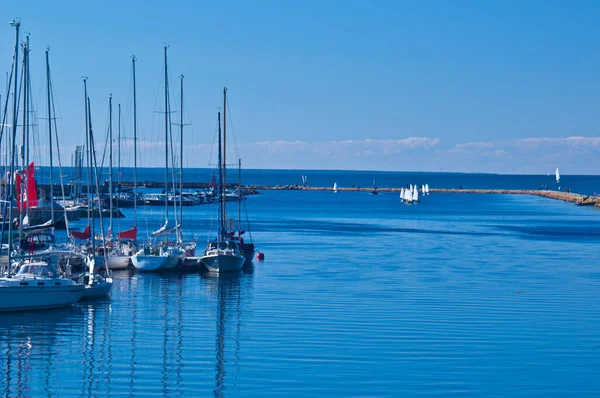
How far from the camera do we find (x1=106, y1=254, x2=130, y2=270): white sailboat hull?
169 ft

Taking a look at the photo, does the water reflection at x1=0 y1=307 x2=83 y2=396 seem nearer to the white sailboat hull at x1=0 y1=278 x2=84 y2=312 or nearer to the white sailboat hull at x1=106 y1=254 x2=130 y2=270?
the white sailboat hull at x1=0 y1=278 x2=84 y2=312

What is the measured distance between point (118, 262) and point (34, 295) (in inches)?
617

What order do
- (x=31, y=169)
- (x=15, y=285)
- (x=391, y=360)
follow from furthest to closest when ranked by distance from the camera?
(x=31, y=169) < (x=15, y=285) < (x=391, y=360)

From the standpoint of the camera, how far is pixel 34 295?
36.2 meters

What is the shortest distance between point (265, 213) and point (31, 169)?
222 ft

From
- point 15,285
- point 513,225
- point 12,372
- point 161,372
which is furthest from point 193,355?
point 513,225

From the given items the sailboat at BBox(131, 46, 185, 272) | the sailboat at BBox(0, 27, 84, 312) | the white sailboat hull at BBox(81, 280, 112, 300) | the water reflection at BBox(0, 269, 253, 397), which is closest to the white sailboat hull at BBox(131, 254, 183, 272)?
the sailboat at BBox(131, 46, 185, 272)

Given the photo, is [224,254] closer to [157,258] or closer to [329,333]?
[157,258]

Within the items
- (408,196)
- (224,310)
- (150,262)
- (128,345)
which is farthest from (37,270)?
(408,196)

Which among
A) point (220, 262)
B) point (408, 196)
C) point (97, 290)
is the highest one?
point (408, 196)

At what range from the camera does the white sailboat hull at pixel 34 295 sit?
35656 millimetres

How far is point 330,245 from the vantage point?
72.9m

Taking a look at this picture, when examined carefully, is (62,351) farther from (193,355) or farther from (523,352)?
(523,352)

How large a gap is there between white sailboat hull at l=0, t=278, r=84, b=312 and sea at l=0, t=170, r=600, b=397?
43 centimetres
